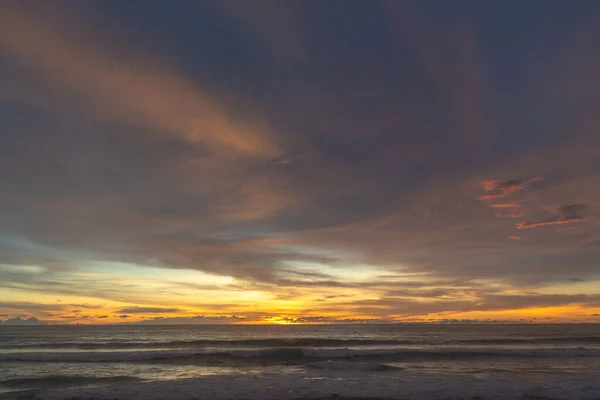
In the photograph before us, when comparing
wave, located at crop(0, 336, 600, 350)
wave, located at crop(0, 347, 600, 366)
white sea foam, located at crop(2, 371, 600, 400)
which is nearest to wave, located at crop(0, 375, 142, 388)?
white sea foam, located at crop(2, 371, 600, 400)

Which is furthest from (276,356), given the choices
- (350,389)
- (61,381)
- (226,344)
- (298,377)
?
(350,389)

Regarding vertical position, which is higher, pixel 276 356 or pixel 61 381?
pixel 61 381

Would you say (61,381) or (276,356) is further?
(276,356)

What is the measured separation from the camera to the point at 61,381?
22.1 m

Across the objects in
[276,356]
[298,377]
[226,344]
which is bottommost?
[226,344]

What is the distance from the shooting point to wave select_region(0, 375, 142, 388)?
20969 millimetres

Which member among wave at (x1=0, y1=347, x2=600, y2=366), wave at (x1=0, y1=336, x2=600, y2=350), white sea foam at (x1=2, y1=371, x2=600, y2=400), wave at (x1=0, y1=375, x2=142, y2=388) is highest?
white sea foam at (x1=2, y1=371, x2=600, y2=400)

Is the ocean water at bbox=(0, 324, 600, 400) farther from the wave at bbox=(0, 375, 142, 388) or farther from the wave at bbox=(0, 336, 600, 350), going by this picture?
the wave at bbox=(0, 336, 600, 350)

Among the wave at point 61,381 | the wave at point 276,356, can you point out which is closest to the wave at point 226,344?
the wave at point 276,356

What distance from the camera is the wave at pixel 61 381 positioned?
20969 mm

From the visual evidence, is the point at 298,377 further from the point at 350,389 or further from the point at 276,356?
the point at 276,356

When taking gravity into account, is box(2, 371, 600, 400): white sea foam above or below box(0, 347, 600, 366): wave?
above

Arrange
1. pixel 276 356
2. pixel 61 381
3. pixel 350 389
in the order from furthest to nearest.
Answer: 1. pixel 276 356
2. pixel 61 381
3. pixel 350 389

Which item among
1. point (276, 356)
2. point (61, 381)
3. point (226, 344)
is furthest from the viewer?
point (226, 344)
